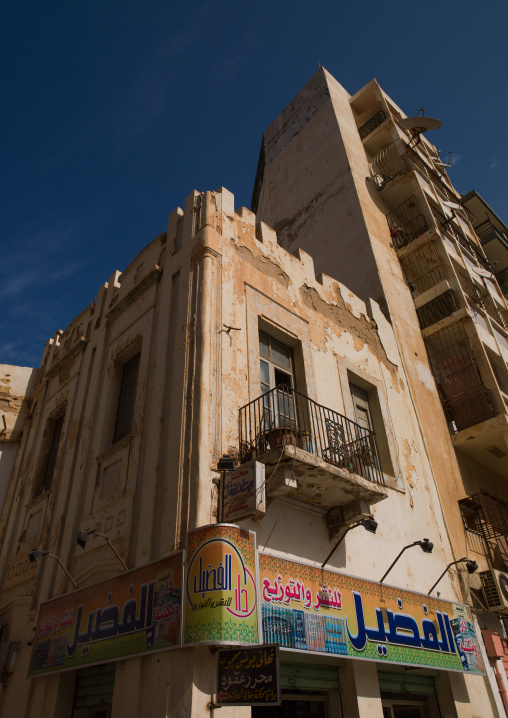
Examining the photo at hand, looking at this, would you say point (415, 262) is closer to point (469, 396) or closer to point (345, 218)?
point (345, 218)

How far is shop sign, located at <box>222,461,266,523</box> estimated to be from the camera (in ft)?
20.0

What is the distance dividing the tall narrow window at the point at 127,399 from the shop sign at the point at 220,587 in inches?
135

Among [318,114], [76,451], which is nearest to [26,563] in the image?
[76,451]

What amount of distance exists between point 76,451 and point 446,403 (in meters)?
9.08

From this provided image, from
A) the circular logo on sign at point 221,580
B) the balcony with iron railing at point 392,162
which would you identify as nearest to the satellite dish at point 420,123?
the balcony with iron railing at point 392,162

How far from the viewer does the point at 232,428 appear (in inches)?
287

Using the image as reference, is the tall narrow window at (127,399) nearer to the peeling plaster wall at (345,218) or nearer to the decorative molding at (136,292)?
the decorative molding at (136,292)

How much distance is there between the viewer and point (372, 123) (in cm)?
1998

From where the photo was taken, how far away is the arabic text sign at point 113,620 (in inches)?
227

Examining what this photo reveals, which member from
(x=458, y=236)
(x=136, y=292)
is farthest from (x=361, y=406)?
(x=458, y=236)

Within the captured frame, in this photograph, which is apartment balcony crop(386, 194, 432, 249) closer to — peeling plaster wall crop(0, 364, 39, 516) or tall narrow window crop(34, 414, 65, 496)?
tall narrow window crop(34, 414, 65, 496)

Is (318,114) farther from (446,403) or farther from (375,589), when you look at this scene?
(375,589)

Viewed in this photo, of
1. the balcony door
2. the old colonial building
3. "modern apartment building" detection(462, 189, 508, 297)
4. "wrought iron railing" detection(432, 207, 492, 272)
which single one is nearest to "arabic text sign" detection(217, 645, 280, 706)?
the old colonial building

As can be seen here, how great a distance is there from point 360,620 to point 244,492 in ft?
9.15
